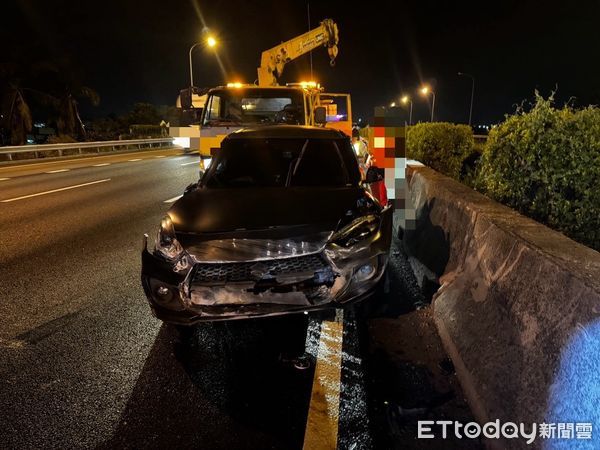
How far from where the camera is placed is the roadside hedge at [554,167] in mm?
3812

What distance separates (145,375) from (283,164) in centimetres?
259

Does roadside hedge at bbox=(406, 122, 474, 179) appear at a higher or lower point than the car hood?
lower

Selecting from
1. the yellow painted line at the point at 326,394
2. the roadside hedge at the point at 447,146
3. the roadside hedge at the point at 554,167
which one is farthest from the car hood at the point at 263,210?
the roadside hedge at the point at 447,146

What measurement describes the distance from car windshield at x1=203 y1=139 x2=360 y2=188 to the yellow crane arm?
1211cm

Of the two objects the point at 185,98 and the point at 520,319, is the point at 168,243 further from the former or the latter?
the point at 185,98

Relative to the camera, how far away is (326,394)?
2.86m

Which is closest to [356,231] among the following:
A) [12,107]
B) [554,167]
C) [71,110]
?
[554,167]

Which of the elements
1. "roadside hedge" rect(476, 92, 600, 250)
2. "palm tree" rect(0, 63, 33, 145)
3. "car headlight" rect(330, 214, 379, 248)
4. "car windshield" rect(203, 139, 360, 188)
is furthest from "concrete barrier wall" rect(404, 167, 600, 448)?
"palm tree" rect(0, 63, 33, 145)

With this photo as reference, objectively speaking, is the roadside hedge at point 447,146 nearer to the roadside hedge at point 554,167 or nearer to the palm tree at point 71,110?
the roadside hedge at point 554,167

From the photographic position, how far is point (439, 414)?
8.68 feet

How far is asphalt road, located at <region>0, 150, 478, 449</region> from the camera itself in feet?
8.25

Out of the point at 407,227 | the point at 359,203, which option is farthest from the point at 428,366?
the point at 407,227

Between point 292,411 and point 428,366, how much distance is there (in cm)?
107

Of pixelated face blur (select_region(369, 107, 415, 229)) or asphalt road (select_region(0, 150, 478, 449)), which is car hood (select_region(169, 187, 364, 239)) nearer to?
asphalt road (select_region(0, 150, 478, 449))
